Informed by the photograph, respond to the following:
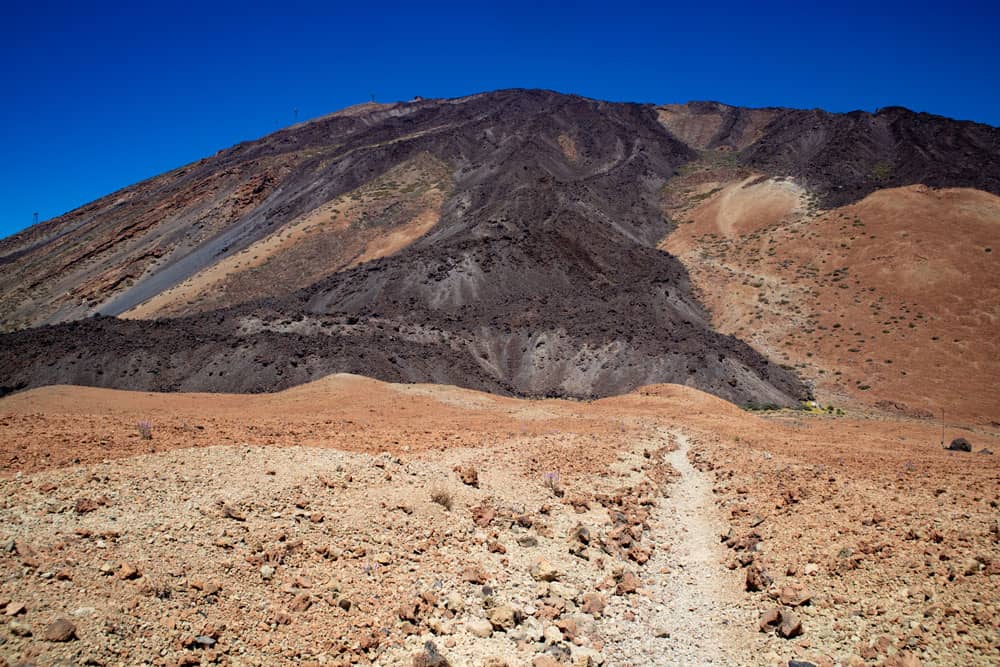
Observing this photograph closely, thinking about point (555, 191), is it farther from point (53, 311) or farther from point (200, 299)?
point (53, 311)

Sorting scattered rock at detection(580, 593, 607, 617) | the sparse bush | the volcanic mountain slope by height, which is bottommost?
scattered rock at detection(580, 593, 607, 617)

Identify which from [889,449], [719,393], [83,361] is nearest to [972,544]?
[889,449]

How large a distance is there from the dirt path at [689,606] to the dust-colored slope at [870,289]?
29.8 m

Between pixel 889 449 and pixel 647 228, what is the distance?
5133 cm

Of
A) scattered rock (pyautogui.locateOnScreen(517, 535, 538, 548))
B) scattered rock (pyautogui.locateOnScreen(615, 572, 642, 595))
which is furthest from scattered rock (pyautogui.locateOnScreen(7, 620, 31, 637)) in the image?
scattered rock (pyautogui.locateOnScreen(615, 572, 642, 595))

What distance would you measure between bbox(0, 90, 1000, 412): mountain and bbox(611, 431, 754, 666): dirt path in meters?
20.9

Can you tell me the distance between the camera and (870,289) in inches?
1807

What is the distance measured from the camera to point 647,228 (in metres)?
65.4

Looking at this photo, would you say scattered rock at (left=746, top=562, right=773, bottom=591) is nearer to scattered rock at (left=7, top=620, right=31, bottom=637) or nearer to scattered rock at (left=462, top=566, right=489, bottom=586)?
scattered rock at (left=462, top=566, right=489, bottom=586)

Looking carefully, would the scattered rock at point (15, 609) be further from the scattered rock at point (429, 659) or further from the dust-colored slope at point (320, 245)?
the dust-colored slope at point (320, 245)

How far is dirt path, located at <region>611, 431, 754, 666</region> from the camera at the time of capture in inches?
272

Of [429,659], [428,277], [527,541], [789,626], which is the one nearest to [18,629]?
[429,659]

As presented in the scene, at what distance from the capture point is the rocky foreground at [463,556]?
19.0 feet

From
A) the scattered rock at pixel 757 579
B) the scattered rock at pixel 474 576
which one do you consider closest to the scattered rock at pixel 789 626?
the scattered rock at pixel 757 579
